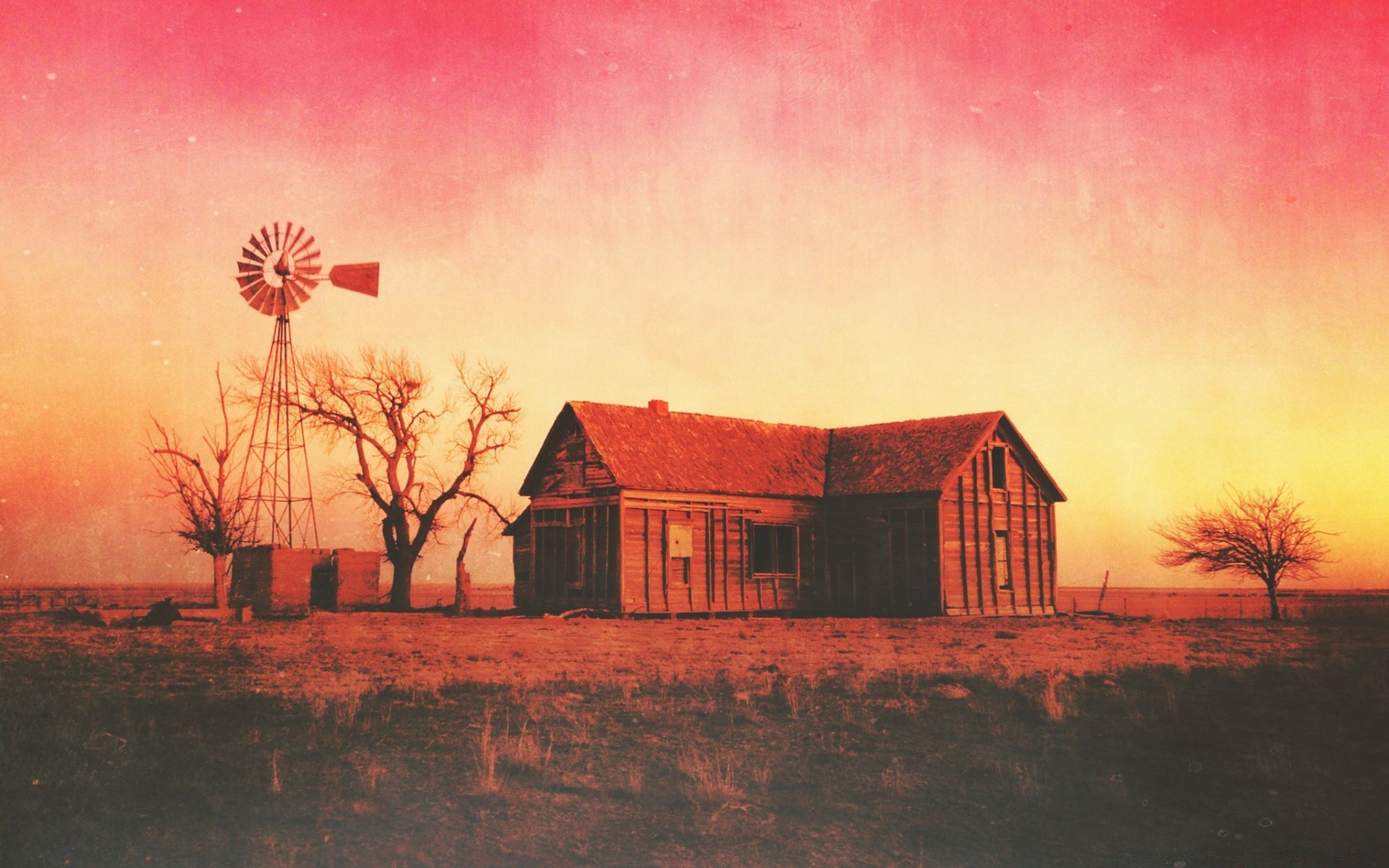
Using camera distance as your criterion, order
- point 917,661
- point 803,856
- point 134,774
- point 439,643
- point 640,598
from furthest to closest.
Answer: point 640,598 → point 439,643 → point 917,661 → point 134,774 → point 803,856

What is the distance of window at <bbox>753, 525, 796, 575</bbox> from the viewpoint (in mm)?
31344

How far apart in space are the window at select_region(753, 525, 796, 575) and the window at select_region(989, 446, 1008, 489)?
602 centimetres

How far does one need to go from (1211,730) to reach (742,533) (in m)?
18.9

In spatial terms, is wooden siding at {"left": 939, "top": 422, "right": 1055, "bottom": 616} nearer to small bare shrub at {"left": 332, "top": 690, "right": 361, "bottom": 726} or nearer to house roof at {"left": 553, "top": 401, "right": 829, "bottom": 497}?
house roof at {"left": 553, "top": 401, "right": 829, "bottom": 497}

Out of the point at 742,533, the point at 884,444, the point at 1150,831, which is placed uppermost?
the point at 884,444

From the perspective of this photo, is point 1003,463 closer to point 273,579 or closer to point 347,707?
point 273,579

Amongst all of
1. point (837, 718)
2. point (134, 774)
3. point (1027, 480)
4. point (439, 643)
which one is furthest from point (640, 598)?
point (134, 774)

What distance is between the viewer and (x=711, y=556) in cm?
2994

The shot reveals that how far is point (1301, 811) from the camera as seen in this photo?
9695 mm

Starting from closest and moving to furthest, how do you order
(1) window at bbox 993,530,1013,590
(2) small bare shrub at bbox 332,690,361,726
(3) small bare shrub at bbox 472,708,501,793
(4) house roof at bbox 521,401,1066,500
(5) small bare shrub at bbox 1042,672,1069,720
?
(3) small bare shrub at bbox 472,708,501,793
(2) small bare shrub at bbox 332,690,361,726
(5) small bare shrub at bbox 1042,672,1069,720
(4) house roof at bbox 521,401,1066,500
(1) window at bbox 993,530,1013,590

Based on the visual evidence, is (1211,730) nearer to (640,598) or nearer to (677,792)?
(677,792)

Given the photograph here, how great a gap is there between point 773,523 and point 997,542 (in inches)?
253

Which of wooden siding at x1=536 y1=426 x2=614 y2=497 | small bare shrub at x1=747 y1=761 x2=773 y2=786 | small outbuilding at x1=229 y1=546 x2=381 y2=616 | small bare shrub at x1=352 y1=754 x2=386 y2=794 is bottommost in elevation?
small bare shrub at x1=747 y1=761 x2=773 y2=786

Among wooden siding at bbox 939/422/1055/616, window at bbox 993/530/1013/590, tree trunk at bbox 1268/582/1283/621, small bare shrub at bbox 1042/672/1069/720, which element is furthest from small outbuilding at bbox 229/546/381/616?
tree trunk at bbox 1268/582/1283/621
